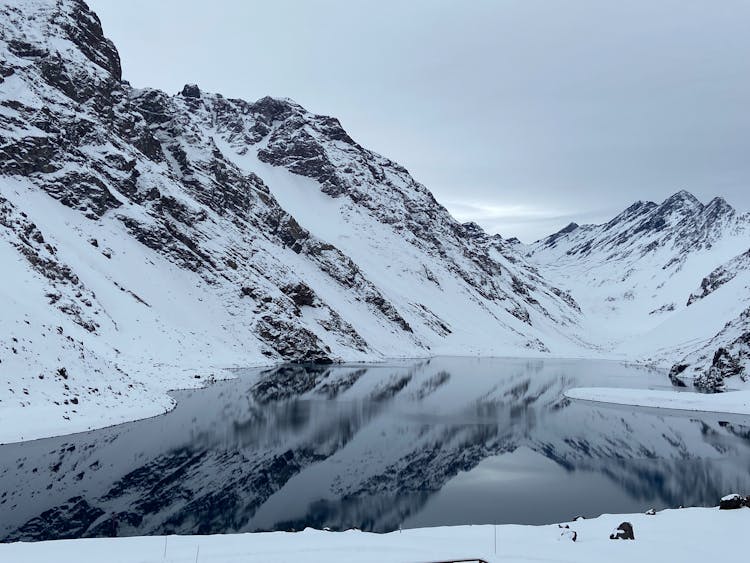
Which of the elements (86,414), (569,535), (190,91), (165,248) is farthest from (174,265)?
(190,91)

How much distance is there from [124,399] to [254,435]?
974 cm

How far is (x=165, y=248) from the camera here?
7831 cm

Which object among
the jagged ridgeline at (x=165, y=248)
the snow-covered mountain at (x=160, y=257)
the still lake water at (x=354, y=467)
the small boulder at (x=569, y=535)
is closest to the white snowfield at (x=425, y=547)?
the small boulder at (x=569, y=535)

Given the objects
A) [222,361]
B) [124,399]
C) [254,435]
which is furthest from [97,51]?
[254,435]

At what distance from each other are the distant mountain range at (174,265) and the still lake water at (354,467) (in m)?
6.77

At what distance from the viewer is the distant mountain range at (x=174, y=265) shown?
142 feet

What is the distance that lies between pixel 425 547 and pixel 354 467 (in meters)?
13.3

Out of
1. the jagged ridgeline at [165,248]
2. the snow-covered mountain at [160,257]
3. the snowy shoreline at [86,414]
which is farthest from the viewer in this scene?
the jagged ridgeline at [165,248]

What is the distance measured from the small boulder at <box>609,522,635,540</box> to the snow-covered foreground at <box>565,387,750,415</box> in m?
39.9

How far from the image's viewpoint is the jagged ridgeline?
51.7 meters

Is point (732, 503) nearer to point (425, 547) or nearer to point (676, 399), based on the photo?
point (425, 547)

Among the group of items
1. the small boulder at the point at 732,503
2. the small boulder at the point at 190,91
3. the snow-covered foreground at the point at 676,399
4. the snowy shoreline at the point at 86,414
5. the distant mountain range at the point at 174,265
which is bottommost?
the small boulder at the point at 732,503

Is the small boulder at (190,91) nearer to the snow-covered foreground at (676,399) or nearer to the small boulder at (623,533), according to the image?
the snow-covered foreground at (676,399)

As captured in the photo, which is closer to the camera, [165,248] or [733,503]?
[733,503]
